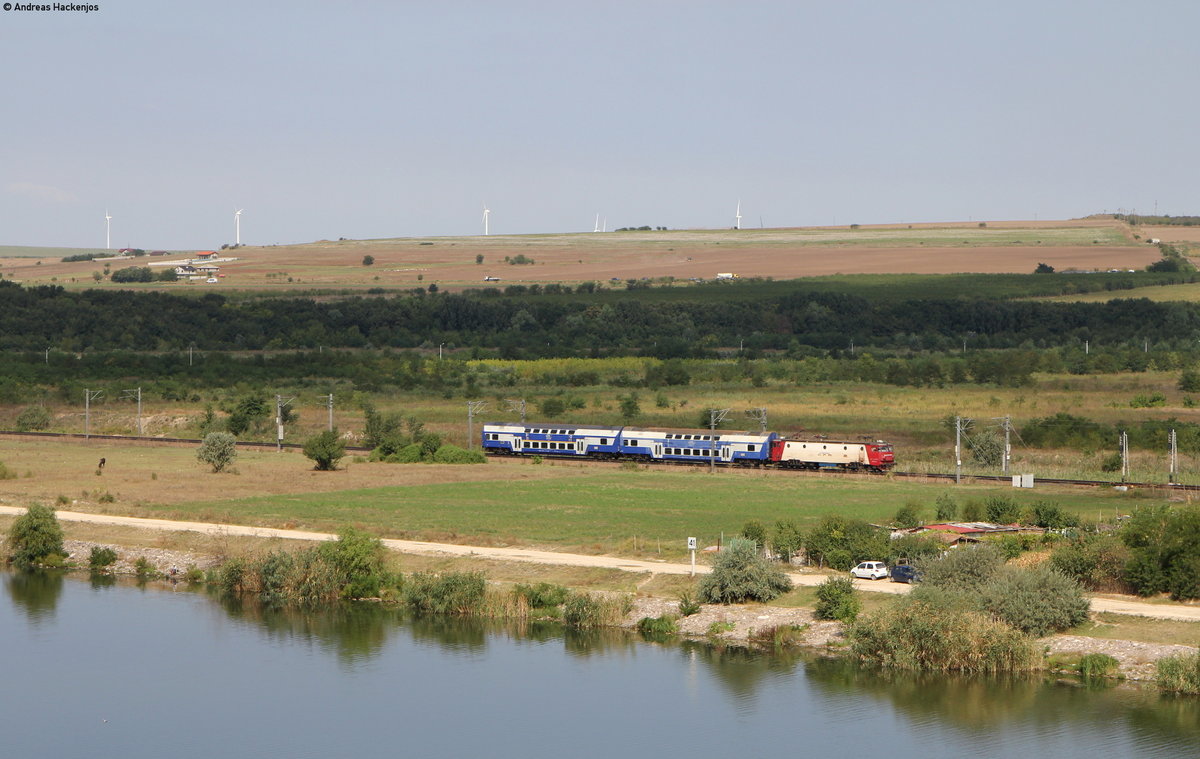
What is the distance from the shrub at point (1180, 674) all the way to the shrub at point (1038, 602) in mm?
3928

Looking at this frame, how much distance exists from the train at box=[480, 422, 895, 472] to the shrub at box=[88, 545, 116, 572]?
127ft

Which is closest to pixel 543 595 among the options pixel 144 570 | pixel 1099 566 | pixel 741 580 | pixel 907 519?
pixel 741 580

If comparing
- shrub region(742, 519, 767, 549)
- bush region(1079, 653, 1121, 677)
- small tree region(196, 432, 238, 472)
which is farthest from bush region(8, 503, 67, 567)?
bush region(1079, 653, 1121, 677)

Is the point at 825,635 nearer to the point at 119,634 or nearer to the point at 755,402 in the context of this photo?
the point at 119,634

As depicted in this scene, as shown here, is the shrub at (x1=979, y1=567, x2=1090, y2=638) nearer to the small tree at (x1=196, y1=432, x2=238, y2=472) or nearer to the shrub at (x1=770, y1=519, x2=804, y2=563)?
the shrub at (x1=770, y1=519, x2=804, y2=563)

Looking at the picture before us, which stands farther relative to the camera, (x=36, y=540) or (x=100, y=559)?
(x=36, y=540)

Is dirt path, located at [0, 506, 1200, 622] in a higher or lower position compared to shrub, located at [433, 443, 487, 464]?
higher

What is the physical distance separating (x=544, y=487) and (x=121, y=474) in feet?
72.0

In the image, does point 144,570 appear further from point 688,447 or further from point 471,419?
point 471,419

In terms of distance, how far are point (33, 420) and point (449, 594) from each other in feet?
249

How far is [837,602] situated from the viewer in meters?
44.3

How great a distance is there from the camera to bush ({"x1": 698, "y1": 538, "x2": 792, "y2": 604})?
4656cm

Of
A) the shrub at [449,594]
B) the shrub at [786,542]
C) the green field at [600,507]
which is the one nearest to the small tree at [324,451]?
the green field at [600,507]

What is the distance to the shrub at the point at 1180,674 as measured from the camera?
125 feet
